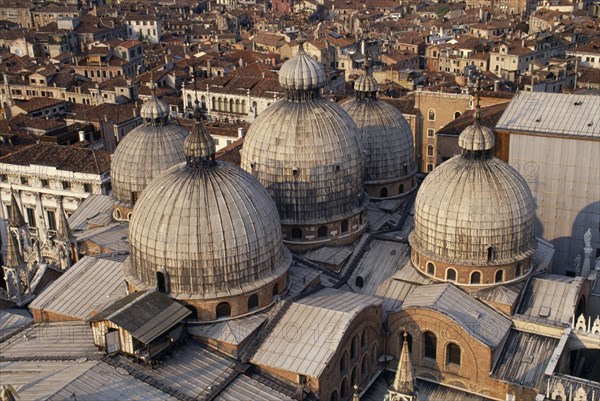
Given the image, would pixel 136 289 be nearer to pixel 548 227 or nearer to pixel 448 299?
pixel 448 299

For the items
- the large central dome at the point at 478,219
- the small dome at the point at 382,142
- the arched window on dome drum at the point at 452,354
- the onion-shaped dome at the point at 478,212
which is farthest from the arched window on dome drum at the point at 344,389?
the small dome at the point at 382,142

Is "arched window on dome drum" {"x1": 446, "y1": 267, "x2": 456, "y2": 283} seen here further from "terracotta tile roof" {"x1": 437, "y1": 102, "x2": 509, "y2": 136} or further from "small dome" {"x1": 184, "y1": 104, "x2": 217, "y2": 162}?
"terracotta tile roof" {"x1": 437, "y1": 102, "x2": 509, "y2": 136}

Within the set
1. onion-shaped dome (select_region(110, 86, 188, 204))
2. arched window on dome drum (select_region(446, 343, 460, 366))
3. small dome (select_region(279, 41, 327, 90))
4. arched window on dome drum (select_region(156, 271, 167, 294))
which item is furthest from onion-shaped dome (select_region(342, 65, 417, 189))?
arched window on dome drum (select_region(156, 271, 167, 294))

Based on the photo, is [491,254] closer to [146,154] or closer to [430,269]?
[430,269]

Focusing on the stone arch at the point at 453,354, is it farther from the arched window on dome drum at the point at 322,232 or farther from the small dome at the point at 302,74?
the small dome at the point at 302,74

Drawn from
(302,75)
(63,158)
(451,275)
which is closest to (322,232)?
(451,275)

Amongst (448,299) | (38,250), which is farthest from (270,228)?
(38,250)
